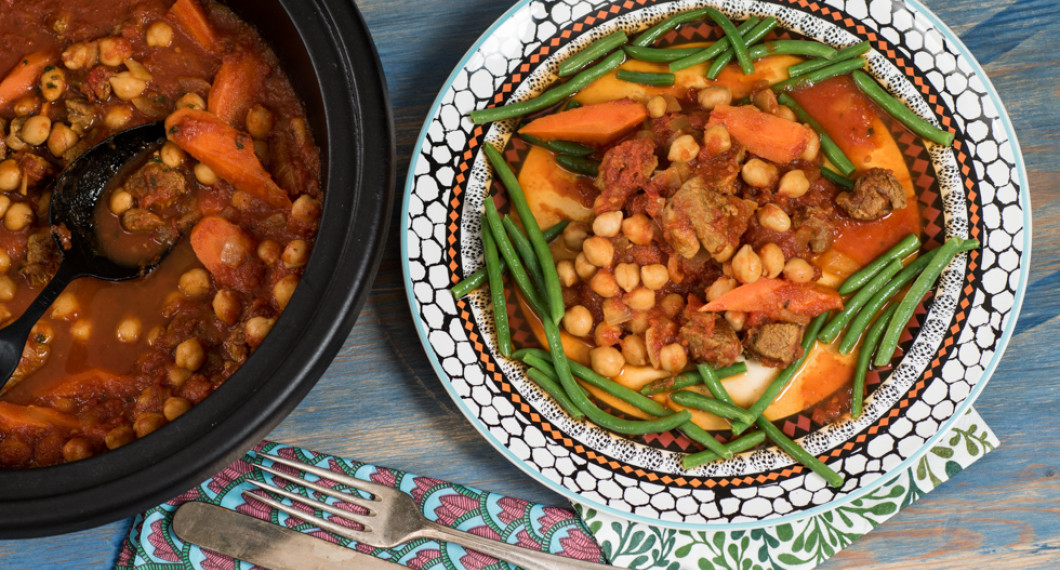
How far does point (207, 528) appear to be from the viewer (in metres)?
3.19

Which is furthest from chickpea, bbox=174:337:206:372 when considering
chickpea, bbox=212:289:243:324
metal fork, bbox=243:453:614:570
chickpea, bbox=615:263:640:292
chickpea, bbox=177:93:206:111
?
chickpea, bbox=615:263:640:292

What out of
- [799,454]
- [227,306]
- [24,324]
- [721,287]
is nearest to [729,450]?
[799,454]

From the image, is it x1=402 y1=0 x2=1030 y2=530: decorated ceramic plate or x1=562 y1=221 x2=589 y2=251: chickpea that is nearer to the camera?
x1=402 y1=0 x2=1030 y2=530: decorated ceramic plate

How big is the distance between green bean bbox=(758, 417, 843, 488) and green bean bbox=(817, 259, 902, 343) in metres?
0.47

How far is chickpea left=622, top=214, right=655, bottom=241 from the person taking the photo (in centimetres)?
312

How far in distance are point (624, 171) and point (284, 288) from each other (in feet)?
4.87

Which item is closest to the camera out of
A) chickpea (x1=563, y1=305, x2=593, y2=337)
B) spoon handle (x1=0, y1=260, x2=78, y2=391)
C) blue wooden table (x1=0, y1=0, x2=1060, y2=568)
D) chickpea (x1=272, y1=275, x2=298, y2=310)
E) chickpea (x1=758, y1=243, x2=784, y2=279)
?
spoon handle (x1=0, y1=260, x2=78, y2=391)

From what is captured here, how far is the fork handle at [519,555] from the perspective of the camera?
3.18 m

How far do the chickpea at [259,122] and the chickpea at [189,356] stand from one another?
2.73 feet

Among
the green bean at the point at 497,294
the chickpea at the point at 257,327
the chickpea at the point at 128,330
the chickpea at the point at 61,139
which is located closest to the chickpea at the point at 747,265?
the green bean at the point at 497,294

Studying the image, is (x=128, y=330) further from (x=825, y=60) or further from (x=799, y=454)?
(x=825, y=60)

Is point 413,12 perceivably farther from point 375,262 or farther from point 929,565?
point 929,565

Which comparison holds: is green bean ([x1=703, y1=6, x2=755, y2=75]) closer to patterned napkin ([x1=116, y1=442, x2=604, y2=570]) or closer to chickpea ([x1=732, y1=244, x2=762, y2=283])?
chickpea ([x1=732, y1=244, x2=762, y2=283])

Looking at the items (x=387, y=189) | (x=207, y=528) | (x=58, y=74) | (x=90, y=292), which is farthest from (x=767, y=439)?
(x=58, y=74)
